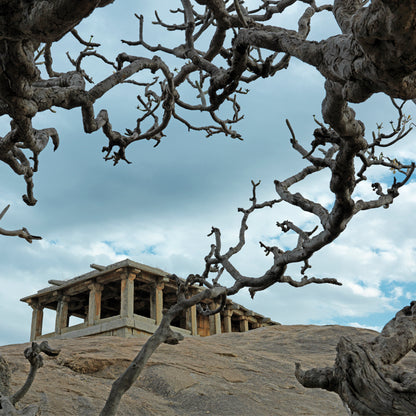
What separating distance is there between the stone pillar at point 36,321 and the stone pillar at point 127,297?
21.7 ft

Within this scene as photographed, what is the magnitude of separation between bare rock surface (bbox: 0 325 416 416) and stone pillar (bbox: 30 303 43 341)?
A: 14.4m

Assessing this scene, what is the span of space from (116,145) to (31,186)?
6.03ft

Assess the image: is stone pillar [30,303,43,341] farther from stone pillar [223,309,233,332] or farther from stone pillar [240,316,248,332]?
stone pillar [240,316,248,332]

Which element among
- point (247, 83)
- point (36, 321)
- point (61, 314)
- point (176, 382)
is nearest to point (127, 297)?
point (61, 314)

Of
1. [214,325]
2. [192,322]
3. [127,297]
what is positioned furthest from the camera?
[214,325]

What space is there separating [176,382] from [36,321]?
18.2m

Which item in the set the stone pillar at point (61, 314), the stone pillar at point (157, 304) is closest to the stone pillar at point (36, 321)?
the stone pillar at point (61, 314)

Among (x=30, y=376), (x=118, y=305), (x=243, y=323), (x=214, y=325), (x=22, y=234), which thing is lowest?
(x=30, y=376)

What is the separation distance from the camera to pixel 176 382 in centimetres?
907

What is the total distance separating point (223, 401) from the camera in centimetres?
861

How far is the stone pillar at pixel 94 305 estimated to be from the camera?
21781 mm

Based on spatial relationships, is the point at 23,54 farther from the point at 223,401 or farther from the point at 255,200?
the point at 223,401

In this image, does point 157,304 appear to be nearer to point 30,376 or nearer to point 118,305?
point 118,305

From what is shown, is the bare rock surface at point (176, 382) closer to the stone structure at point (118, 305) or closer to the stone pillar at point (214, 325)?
the stone structure at point (118, 305)
